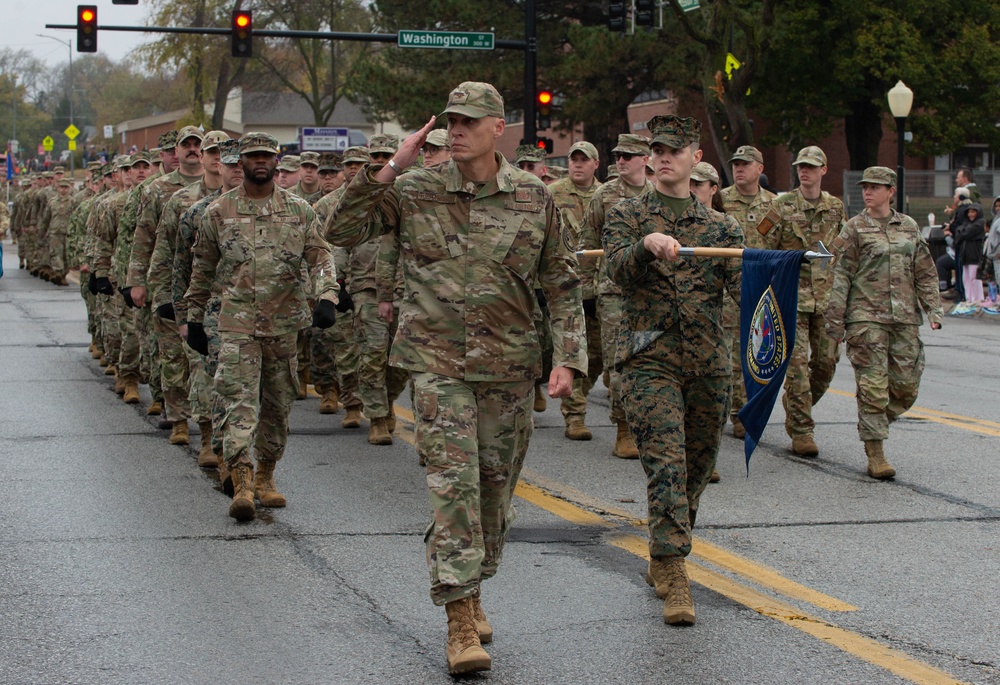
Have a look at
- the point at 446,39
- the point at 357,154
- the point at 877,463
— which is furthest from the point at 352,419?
the point at 446,39

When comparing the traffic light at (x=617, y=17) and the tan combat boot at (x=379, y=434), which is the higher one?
the traffic light at (x=617, y=17)

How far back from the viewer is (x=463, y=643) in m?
5.34

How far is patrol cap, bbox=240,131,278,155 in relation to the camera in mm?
8188

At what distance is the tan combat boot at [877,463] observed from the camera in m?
9.40

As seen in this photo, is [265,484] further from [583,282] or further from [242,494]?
[583,282]

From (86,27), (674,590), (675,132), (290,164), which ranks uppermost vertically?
(86,27)

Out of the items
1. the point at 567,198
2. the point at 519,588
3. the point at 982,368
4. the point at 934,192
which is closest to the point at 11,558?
the point at 519,588

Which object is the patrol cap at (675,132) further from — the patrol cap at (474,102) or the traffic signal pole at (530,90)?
the traffic signal pole at (530,90)

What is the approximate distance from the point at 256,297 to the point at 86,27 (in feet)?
70.6

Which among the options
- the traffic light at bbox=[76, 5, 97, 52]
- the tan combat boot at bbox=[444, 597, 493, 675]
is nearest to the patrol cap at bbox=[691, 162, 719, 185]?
the tan combat boot at bbox=[444, 597, 493, 675]

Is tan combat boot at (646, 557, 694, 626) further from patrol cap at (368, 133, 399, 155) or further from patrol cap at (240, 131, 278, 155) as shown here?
patrol cap at (368, 133, 399, 155)

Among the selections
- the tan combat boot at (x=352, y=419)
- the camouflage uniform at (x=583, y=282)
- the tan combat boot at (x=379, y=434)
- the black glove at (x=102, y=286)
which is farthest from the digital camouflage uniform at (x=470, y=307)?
the black glove at (x=102, y=286)

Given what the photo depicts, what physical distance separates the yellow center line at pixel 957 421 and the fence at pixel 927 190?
23.9m

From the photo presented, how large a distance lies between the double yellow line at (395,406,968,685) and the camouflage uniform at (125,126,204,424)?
3.02m
